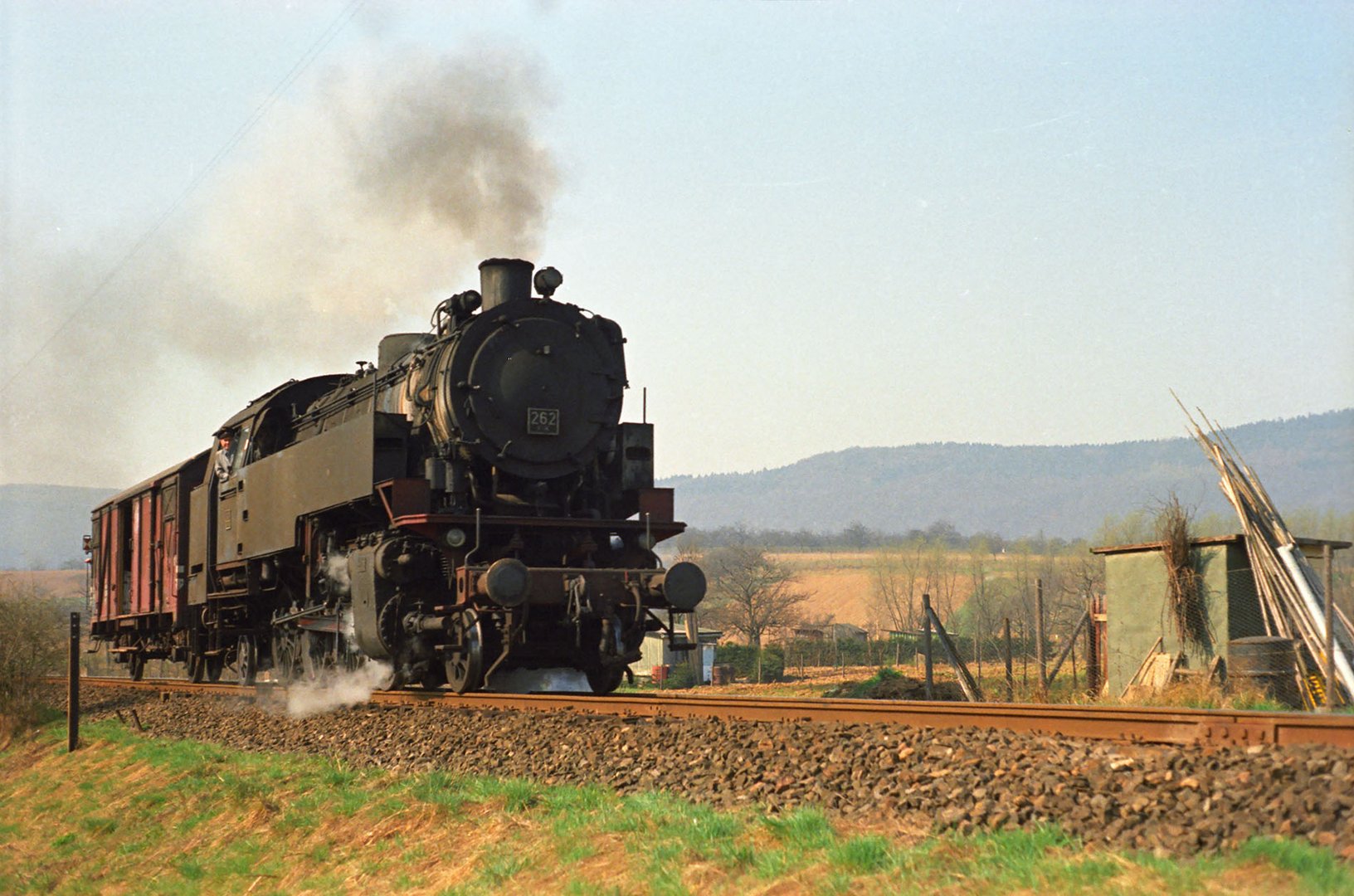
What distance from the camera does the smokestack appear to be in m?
13.9

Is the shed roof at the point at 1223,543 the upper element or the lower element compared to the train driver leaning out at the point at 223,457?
lower

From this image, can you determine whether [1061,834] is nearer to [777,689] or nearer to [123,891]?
[123,891]

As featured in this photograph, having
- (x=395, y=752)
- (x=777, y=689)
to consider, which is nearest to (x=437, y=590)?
(x=395, y=752)

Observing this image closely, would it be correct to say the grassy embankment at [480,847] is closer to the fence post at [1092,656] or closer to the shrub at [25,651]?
the shrub at [25,651]

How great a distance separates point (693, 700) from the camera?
33.3 feet

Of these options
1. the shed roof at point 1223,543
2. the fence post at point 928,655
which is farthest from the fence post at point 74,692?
the shed roof at point 1223,543

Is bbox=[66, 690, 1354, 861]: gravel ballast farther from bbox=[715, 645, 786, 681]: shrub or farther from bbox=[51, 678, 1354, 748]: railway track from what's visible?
bbox=[715, 645, 786, 681]: shrub

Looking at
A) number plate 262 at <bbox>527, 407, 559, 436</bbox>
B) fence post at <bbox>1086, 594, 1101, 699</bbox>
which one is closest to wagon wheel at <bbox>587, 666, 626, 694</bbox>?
number plate 262 at <bbox>527, 407, 559, 436</bbox>

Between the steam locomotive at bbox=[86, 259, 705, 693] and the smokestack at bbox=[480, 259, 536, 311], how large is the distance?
0.02m

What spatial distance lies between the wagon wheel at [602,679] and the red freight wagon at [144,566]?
948 cm

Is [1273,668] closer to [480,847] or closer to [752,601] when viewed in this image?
[480,847]

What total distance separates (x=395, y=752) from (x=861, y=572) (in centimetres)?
14309

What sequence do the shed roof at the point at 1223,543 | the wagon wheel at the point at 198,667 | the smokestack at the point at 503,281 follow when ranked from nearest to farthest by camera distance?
the smokestack at the point at 503,281 → the shed roof at the point at 1223,543 → the wagon wheel at the point at 198,667

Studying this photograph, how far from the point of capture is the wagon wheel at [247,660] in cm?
1825
